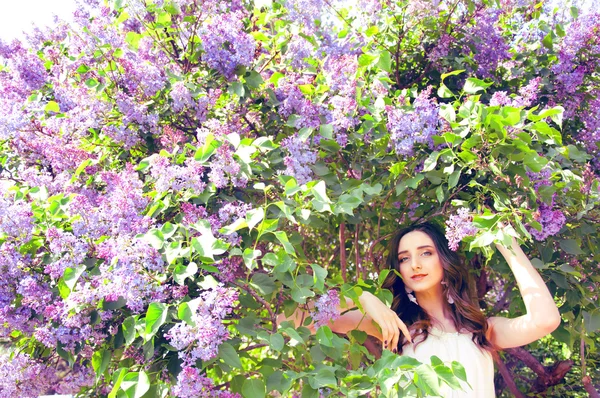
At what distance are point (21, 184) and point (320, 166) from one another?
Result: 1.09 m

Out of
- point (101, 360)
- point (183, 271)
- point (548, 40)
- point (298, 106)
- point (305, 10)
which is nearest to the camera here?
point (183, 271)

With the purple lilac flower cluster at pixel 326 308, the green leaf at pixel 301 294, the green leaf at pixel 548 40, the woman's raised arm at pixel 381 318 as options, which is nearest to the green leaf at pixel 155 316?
the green leaf at pixel 301 294

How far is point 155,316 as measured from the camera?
4.35ft


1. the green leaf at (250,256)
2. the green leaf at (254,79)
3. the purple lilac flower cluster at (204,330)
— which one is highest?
the green leaf at (254,79)

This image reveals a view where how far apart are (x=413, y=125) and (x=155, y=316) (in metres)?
0.94

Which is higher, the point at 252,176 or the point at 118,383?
the point at 252,176

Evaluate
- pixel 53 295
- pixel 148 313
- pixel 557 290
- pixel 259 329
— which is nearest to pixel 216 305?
pixel 148 313

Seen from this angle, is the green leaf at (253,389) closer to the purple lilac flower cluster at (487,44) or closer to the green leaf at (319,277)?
the green leaf at (319,277)

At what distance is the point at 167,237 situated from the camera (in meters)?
1.43

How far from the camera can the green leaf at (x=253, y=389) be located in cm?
149

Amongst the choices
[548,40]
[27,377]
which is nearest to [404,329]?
[27,377]

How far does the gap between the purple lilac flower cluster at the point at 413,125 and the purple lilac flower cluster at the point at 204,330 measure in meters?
0.74

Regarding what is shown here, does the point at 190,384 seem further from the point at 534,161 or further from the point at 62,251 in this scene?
the point at 534,161

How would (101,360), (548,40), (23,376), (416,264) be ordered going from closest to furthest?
(101,360)
(23,376)
(416,264)
(548,40)
